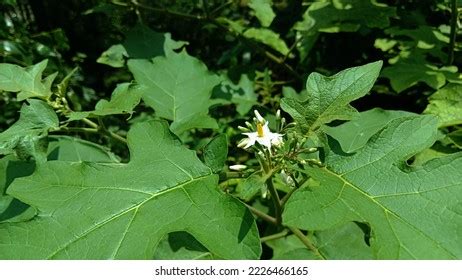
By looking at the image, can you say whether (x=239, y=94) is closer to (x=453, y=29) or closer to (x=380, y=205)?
(x=453, y=29)

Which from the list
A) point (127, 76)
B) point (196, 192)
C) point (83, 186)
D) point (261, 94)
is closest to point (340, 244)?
point (196, 192)

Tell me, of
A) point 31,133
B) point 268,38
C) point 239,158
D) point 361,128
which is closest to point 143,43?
point 268,38

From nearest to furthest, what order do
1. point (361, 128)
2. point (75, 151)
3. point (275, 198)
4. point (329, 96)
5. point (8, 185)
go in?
point (329, 96) → point (275, 198) → point (8, 185) → point (361, 128) → point (75, 151)

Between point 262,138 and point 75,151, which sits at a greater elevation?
point 262,138

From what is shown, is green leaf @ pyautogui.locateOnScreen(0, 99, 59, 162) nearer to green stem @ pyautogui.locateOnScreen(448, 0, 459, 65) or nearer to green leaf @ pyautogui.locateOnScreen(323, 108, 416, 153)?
green leaf @ pyautogui.locateOnScreen(323, 108, 416, 153)

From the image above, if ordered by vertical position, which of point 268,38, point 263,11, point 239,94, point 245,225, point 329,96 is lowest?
point 239,94

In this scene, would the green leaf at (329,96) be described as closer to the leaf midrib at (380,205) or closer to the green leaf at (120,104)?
the leaf midrib at (380,205)
